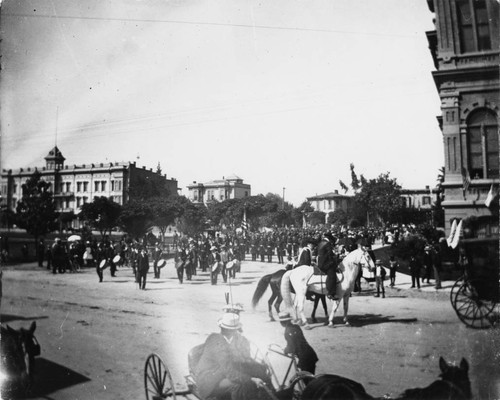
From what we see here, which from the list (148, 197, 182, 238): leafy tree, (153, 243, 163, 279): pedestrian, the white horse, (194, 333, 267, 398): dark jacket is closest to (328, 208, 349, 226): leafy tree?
the white horse

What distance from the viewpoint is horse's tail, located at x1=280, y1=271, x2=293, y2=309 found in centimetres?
600

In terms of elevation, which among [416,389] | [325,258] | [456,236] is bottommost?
[416,389]

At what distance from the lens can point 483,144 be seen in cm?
521

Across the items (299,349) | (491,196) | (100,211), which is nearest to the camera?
(299,349)

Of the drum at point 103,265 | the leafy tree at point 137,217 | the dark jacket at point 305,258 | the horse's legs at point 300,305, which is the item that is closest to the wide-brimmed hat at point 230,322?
the horse's legs at point 300,305

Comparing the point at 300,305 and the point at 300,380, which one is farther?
the point at 300,305

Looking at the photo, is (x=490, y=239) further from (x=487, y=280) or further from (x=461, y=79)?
(x=461, y=79)

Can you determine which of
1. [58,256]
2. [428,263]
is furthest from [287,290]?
[58,256]

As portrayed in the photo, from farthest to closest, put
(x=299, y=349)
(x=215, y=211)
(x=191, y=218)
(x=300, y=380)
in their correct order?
(x=191, y=218), (x=215, y=211), (x=299, y=349), (x=300, y=380)

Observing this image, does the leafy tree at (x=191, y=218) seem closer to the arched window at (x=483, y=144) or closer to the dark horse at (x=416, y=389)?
the dark horse at (x=416, y=389)

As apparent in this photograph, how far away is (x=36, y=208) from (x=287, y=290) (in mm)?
5008

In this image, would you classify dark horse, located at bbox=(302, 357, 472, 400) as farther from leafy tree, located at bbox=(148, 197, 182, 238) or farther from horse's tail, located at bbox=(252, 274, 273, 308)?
leafy tree, located at bbox=(148, 197, 182, 238)

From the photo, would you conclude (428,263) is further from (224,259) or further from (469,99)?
(224,259)

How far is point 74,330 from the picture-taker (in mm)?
6125
